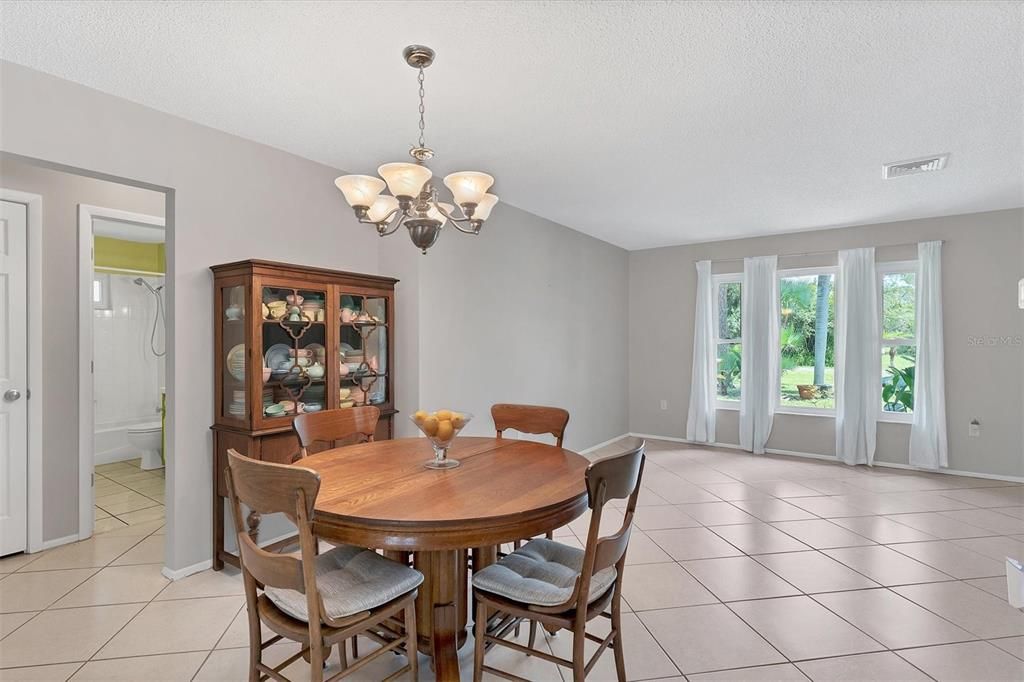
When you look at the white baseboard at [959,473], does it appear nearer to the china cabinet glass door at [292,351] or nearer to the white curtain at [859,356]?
the white curtain at [859,356]

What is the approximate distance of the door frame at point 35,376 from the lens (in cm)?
305

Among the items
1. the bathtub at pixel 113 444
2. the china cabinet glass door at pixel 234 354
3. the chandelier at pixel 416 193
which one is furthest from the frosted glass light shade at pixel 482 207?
the bathtub at pixel 113 444

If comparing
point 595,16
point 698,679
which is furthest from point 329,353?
point 698,679

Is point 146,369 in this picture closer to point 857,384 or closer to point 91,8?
point 91,8

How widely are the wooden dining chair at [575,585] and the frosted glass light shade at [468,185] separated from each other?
1133mm

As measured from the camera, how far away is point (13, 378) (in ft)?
9.86

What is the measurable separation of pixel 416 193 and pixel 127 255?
511 centimetres

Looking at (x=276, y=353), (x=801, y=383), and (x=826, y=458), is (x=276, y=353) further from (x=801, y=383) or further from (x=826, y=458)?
(x=826, y=458)

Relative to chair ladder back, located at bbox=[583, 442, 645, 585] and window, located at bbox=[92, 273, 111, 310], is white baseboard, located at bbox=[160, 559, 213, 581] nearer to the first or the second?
chair ladder back, located at bbox=[583, 442, 645, 585]

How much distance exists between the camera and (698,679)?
1.97 metres

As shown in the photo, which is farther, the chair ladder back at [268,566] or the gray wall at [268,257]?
the gray wall at [268,257]

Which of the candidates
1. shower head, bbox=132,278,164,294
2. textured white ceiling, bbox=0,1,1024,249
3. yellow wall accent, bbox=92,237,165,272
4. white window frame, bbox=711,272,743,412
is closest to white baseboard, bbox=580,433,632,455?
white window frame, bbox=711,272,743,412

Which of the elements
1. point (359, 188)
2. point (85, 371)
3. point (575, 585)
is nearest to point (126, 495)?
point (85, 371)

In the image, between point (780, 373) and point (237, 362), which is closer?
point (237, 362)
